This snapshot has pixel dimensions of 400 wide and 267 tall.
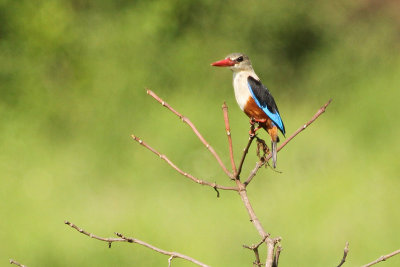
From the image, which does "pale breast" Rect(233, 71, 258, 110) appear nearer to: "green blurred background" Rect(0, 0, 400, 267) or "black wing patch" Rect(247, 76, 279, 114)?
"black wing patch" Rect(247, 76, 279, 114)

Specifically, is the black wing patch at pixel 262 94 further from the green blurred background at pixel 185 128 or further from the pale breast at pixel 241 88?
the green blurred background at pixel 185 128

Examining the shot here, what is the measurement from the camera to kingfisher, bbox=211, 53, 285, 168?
2.16 meters

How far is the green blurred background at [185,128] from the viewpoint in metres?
4.51

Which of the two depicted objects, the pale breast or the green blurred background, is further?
the green blurred background

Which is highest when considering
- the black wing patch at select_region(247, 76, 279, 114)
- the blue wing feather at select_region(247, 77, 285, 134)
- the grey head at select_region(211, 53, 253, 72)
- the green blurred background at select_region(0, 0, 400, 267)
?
the green blurred background at select_region(0, 0, 400, 267)

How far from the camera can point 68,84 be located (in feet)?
19.8

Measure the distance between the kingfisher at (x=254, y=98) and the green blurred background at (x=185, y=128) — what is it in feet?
6.96

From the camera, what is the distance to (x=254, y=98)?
7.04 feet

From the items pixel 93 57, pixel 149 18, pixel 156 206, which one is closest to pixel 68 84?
pixel 93 57

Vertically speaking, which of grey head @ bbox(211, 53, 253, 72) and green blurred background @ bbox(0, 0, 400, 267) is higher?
green blurred background @ bbox(0, 0, 400, 267)

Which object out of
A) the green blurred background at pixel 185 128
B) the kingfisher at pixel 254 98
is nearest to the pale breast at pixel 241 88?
the kingfisher at pixel 254 98

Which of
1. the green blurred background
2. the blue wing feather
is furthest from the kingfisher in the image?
the green blurred background

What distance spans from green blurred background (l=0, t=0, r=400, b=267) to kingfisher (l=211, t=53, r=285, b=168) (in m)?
2.12

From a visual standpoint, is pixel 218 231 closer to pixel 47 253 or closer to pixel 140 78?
pixel 47 253
